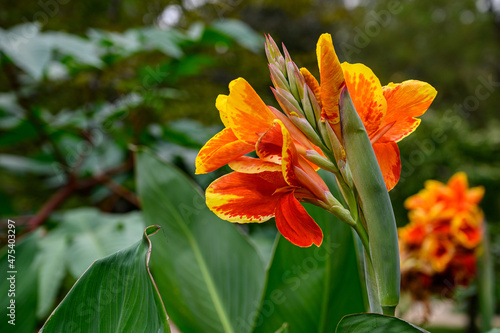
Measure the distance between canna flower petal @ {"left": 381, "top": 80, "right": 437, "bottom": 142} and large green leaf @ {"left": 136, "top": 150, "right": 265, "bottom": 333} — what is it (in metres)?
0.31

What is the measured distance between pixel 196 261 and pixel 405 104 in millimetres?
375

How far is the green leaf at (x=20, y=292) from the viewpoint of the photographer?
0.48m

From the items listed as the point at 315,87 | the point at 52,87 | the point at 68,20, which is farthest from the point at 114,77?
the point at 315,87

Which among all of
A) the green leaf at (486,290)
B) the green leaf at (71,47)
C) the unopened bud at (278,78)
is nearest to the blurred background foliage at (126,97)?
the green leaf at (71,47)

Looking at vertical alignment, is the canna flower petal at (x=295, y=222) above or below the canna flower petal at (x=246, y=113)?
below

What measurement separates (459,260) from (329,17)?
10.9ft

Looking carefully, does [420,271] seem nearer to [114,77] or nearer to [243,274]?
[243,274]

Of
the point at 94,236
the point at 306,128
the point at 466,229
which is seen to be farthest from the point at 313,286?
the point at 466,229

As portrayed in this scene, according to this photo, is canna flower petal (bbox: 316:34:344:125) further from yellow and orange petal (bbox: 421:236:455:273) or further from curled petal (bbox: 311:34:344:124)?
yellow and orange petal (bbox: 421:236:455:273)

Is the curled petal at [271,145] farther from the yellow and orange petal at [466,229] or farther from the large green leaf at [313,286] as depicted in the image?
the yellow and orange petal at [466,229]

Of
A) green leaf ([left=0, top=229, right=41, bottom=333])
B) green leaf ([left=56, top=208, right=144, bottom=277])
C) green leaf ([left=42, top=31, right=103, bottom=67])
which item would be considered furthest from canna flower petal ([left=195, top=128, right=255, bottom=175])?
green leaf ([left=42, top=31, right=103, bottom=67])

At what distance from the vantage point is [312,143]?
298 millimetres

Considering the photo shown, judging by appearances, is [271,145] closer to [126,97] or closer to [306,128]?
[306,128]

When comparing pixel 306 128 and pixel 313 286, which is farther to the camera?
pixel 313 286
